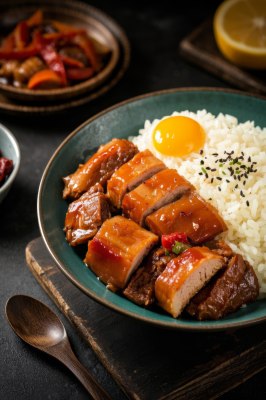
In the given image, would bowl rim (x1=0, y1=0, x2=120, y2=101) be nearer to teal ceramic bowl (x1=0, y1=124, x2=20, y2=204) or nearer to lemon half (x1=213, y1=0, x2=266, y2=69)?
teal ceramic bowl (x1=0, y1=124, x2=20, y2=204)

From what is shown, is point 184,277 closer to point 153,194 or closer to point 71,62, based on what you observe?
point 153,194

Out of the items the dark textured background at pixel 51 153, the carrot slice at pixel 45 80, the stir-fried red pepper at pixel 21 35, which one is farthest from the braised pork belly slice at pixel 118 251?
the stir-fried red pepper at pixel 21 35

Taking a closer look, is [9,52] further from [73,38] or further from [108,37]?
[108,37]

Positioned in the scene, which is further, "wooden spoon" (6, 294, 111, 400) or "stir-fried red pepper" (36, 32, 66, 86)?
"stir-fried red pepper" (36, 32, 66, 86)

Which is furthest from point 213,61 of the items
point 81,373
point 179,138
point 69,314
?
point 81,373

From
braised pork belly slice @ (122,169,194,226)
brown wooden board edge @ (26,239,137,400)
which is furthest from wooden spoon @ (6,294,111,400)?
braised pork belly slice @ (122,169,194,226)

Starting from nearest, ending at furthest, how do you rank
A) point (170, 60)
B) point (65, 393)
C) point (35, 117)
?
point (65, 393)
point (35, 117)
point (170, 60)

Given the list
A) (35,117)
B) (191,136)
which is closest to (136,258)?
(191,136)
